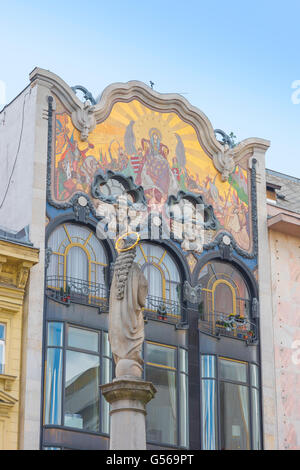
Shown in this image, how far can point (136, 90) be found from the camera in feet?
127

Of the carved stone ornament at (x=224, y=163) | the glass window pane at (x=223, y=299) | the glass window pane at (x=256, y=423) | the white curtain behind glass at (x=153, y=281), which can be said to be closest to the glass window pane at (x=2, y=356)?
the white curtain behind glass at (x=153, y=281)

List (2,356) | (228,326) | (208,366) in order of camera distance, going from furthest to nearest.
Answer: (228,326) → (208,366) → (2,356)

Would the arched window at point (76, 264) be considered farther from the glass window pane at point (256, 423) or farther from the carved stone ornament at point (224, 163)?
the glass window pane at point (256, 423)

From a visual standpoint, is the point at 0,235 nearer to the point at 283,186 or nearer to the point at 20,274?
the point at 20,274

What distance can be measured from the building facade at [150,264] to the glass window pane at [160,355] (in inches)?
1.8

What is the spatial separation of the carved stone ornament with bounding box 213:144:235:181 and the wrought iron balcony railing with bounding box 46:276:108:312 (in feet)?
23.5

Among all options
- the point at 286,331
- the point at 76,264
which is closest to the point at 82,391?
the point at 76,264

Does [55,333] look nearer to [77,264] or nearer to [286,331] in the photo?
[77,264]

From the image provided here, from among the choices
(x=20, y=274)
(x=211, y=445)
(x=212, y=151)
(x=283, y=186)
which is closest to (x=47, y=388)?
(x=20, y=274)

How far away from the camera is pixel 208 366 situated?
3659 centimetres

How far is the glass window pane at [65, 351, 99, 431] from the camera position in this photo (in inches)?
1309

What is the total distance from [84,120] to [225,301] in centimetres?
779

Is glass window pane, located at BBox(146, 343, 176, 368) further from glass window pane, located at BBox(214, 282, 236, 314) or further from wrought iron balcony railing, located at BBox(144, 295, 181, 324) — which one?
glass window pane, located at BBox(214, 282, 236, 314)

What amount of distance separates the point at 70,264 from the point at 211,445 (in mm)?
7303
